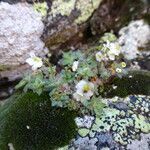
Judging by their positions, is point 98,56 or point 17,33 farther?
point 17,33

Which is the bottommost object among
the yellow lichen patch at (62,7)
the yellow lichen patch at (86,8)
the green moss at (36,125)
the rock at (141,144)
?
the rock at (141,144)

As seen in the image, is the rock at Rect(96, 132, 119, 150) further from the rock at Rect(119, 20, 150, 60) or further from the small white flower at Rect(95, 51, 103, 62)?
the rock at Rect(119, 20, 150, 60)

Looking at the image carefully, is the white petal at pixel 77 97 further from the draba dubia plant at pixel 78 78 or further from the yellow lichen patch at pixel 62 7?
the yellow lichen patch at pixel 62 7

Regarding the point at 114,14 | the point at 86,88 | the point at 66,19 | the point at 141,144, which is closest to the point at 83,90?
the point at 86,88

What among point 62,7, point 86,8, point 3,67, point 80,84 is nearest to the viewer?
point 80,84

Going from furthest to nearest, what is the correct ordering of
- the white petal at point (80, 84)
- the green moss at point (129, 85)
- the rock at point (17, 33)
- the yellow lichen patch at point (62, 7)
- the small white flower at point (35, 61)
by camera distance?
the yellow lichen patch at point (62, 7) → the rock at point (17, 33) → the green moss at point (129, 85) → the small white flower at point (35, 61) → the white petal at point (80, 84)

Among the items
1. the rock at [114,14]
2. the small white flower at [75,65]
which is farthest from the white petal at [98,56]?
the rock at [114,14]

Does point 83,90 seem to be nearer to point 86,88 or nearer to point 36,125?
point 86,88
